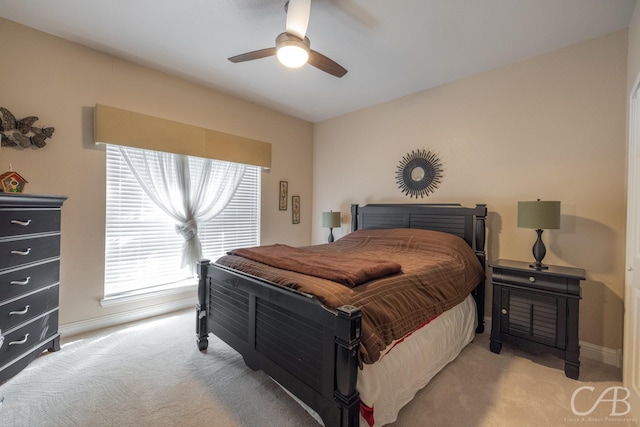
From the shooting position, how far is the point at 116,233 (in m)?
2.94

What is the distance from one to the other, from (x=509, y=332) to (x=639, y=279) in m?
1.03

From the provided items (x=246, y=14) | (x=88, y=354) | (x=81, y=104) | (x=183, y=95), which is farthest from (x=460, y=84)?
(x=88, y=354)

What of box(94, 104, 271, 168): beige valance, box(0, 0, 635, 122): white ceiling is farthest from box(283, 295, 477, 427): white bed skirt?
box(94, 104, 271, 168): beige valance

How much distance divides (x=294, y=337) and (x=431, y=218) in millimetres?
2319

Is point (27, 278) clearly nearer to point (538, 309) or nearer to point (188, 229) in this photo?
point (188, 229)

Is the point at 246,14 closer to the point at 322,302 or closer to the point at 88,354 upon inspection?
the point at 322,302

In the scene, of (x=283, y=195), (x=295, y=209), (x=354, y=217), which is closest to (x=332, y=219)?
(x=354, y=217)

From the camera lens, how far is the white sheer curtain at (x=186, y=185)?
10.1 ft

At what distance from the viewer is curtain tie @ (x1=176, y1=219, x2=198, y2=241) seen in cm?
333

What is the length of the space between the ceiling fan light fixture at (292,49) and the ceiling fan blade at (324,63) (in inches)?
5.2

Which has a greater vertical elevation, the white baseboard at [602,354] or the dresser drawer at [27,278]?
the dresser drawer at [27,278]

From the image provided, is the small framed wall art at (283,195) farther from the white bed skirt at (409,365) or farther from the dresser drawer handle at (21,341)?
the dresser drawer handle at (21,341)

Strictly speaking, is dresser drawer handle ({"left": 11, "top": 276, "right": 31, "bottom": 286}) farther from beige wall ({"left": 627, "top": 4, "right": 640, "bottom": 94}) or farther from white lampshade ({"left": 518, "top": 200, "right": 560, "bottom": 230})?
beige wall ({"left": 627, "top": 4, "right": 640, "bottom": 94})

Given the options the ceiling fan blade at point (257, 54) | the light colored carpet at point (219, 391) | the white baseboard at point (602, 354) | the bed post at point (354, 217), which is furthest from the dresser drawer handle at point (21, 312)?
the white baseboard at point (602, 354)
